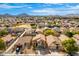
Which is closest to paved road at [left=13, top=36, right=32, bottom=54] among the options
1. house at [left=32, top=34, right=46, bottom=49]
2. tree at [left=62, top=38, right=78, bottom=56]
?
house at [left=32, top=34, right=46, bottom=49]

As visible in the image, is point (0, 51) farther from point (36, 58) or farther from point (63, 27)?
point (63, 27)

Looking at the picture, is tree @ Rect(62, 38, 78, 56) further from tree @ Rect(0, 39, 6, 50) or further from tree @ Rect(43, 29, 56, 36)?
tree @ Rect(0, 39, 6, 50)

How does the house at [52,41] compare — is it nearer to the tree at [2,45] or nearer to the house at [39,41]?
the house at [39,41]

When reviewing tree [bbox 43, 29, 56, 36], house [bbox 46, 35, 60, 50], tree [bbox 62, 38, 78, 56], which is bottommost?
tree [bbox 62, 38, 78, 56]

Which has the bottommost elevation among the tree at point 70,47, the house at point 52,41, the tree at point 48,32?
the tree at point 70,47

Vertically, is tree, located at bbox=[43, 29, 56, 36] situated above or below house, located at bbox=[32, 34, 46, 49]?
above

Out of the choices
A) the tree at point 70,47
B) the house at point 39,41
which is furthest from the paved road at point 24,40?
the tree at point 70,47

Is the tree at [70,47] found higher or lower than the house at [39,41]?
lower

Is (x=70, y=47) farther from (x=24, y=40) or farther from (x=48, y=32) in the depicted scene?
(x=24, y=40)

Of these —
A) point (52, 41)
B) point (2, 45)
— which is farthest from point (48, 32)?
point (2, 45)

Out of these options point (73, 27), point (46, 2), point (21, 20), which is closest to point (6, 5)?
point (21, 20)

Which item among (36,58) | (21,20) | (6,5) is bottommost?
(36,58)
